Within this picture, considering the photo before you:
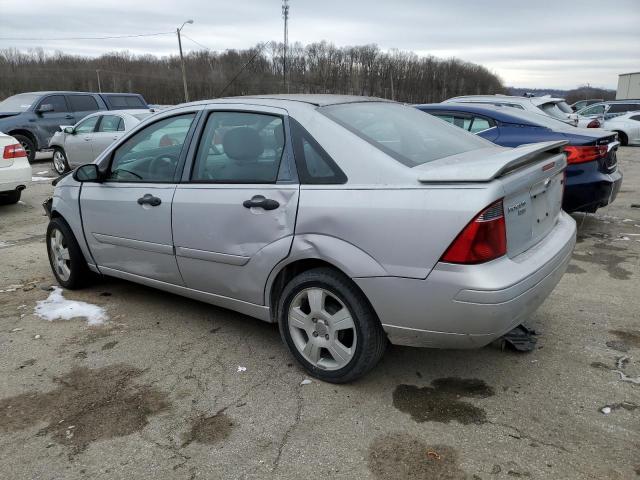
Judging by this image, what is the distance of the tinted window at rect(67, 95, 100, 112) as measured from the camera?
15.6 m

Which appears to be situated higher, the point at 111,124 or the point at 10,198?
the point at 111,124

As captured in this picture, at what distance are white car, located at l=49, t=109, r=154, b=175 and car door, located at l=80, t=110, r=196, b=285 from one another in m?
8.23

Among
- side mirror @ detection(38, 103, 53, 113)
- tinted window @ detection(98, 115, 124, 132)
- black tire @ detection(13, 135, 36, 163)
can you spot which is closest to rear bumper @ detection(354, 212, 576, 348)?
tinted window @ detection(98, 115, 124, 132)

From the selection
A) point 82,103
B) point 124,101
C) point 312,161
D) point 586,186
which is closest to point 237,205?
point 312,161

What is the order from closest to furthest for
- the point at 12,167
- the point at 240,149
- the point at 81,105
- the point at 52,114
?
the point at 240,149 → the point at 12,167 → the point at 52,114 → the point at 81,105

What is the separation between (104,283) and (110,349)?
1494 mm

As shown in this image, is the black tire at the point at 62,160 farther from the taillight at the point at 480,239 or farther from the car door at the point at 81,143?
the taillight at the point at 480,239

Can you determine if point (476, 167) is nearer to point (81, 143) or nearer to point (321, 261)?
point (321, 261)

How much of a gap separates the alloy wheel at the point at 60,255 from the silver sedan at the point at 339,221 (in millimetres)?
800

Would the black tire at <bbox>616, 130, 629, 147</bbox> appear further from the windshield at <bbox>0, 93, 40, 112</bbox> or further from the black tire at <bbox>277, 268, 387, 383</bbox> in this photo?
the black tire at <bbox>277, 268, 387, 383</bbox>

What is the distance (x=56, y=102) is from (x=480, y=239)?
15839 millimetres

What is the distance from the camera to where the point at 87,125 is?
12.6 meters

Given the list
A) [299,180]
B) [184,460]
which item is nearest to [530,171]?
[299,180]

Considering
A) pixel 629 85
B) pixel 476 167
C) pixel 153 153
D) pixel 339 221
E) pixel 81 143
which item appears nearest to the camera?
pixel 476 167
